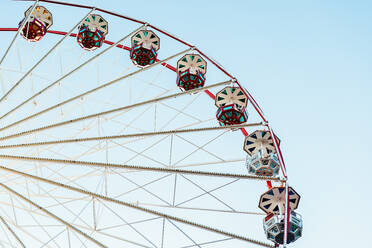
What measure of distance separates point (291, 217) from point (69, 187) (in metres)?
5.33

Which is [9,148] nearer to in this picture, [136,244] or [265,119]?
[136,244]

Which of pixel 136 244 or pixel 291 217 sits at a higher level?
pixel 291 217

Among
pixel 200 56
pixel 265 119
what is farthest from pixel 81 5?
pixel 265 119

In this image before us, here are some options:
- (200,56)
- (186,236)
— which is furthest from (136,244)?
(200,56)

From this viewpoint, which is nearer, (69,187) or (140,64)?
(69,187)

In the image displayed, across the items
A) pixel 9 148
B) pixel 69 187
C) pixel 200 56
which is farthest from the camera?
pixel 200 56

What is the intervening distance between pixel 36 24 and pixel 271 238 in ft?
32.6

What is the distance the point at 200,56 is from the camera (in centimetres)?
1423

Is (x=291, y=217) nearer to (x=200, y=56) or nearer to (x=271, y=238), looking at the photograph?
(x=271, y=238)

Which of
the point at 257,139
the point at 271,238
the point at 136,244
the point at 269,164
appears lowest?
the point at 136,244

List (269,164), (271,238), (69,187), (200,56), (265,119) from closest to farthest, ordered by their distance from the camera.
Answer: (69,187)
(271,238)
(269,164)
(265,119)
(200,56)

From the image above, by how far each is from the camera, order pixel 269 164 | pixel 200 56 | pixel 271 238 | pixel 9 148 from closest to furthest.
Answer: pixel 9 148 → pixel 271 238 → pixel 269 164 → pixel 200 56

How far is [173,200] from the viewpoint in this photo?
10141 millimetres

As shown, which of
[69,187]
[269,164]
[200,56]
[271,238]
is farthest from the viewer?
[200,56]
